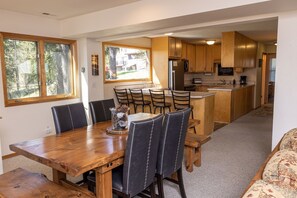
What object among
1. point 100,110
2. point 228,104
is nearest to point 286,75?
point 100,110

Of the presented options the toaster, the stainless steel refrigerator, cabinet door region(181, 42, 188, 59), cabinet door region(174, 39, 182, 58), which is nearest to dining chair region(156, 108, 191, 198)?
the stainless steel refrigerator

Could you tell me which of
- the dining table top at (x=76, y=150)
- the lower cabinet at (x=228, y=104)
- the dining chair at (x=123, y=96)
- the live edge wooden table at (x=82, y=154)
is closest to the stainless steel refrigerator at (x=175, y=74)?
the lower cabinet at (x=228, y=104)

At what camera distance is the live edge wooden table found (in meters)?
1.80

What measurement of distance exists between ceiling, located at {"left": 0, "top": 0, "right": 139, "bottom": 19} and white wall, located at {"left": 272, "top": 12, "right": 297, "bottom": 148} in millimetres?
2208

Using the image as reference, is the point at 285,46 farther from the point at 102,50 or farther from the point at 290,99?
the point at 102,50

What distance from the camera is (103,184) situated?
1.96 meters

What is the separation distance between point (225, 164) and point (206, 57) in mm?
5484

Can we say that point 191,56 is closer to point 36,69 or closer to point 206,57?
point 206,57

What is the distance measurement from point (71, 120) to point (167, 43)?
452 centimetres

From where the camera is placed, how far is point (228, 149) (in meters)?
4.29

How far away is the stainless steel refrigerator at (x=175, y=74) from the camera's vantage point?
6.87 meters

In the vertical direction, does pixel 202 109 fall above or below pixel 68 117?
below

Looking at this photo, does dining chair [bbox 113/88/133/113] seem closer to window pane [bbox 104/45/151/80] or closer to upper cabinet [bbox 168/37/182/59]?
window pane [bbox 104/45/151/80]

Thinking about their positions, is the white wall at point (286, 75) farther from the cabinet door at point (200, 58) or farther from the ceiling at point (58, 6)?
the cabinet door at point (200, 58)
